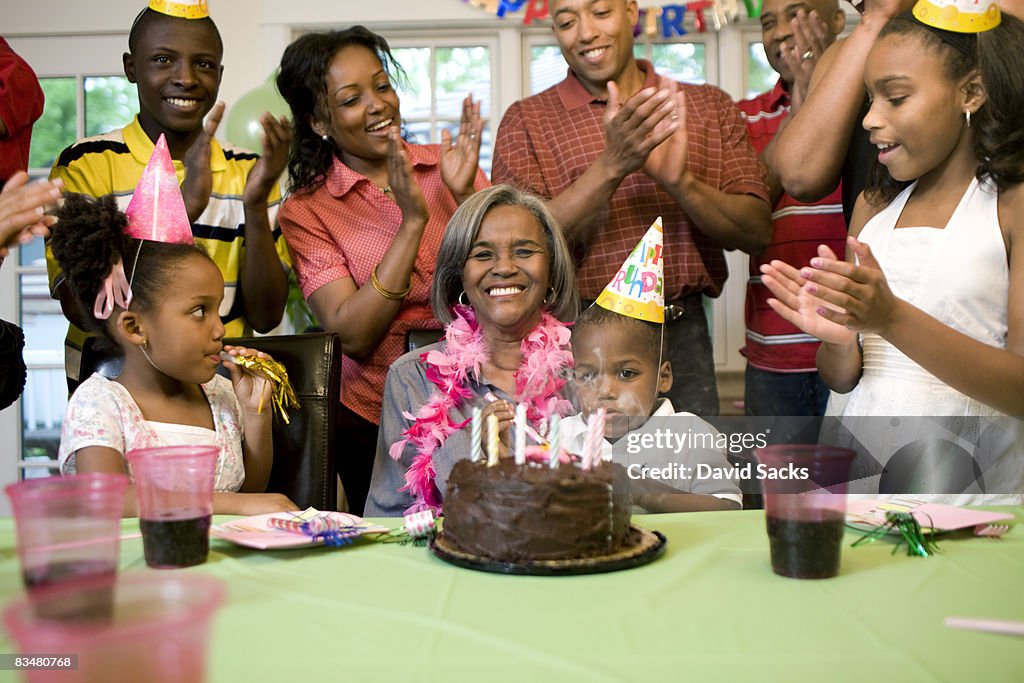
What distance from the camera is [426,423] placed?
5.98 feet

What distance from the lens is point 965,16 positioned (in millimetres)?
1641

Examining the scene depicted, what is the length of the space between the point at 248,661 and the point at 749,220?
1.72 metres

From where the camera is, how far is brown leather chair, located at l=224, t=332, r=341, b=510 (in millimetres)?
1872

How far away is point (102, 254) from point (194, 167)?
522 mm

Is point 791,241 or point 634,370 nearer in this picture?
point 634,370

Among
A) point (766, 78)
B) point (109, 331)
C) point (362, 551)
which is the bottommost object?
point (362, 551)

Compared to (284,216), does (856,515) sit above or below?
below

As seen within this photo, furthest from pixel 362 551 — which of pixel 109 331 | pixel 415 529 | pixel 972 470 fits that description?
pixel 972 470

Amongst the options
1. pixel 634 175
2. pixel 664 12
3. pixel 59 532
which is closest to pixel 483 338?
pixel 634 175

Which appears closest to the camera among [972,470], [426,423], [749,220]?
[972,470]

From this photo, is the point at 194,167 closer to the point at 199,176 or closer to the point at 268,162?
the point at 199,176

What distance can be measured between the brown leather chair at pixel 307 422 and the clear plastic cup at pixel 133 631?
4.38 feet

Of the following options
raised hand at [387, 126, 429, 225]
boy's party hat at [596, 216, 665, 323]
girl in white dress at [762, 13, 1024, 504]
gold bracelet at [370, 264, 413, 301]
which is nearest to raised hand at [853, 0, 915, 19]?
girl in white dress at [762, 13, 1024, 504]

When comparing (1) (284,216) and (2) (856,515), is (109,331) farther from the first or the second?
(2) (856,515)
